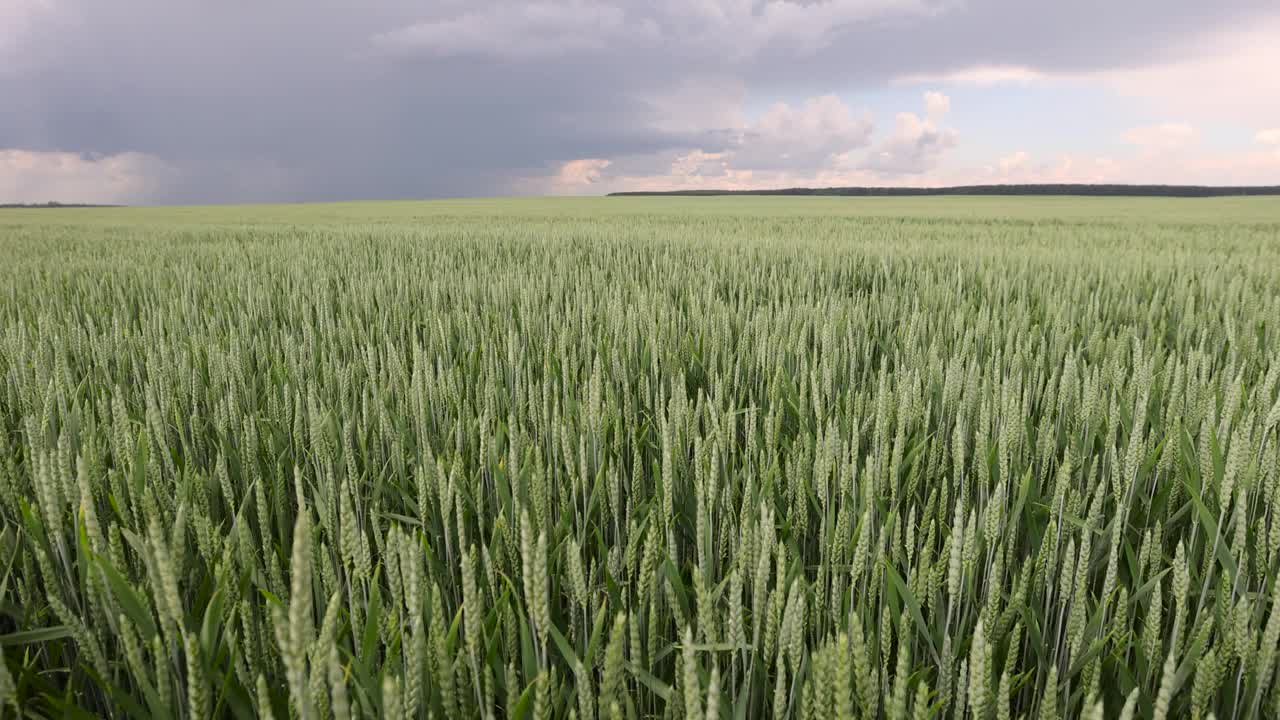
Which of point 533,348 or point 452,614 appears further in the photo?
point 533,348

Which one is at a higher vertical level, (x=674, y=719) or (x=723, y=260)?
(x=723, y=260)

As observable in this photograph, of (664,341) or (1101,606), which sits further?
(664,341)

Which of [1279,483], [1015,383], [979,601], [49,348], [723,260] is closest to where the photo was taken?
[979,601]

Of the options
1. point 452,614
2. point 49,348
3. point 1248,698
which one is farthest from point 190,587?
point 49,348

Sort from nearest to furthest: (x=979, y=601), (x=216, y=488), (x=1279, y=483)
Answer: (x=979, y=601), (x=1279, y=483), (x=216, y=488)

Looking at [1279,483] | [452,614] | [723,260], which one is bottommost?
[452,614]

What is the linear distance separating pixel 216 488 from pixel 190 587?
0.34m

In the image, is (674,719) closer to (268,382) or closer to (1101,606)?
(1101,606)

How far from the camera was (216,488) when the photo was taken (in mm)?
1208

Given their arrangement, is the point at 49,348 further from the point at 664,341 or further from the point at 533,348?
the point at 664,341

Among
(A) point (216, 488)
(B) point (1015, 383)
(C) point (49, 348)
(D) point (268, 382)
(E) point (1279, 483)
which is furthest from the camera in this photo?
(C) point (49, 348)

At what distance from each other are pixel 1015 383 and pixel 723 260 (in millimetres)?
3183

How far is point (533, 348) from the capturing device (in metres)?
2.23

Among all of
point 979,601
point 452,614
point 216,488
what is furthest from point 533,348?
point 979,601
